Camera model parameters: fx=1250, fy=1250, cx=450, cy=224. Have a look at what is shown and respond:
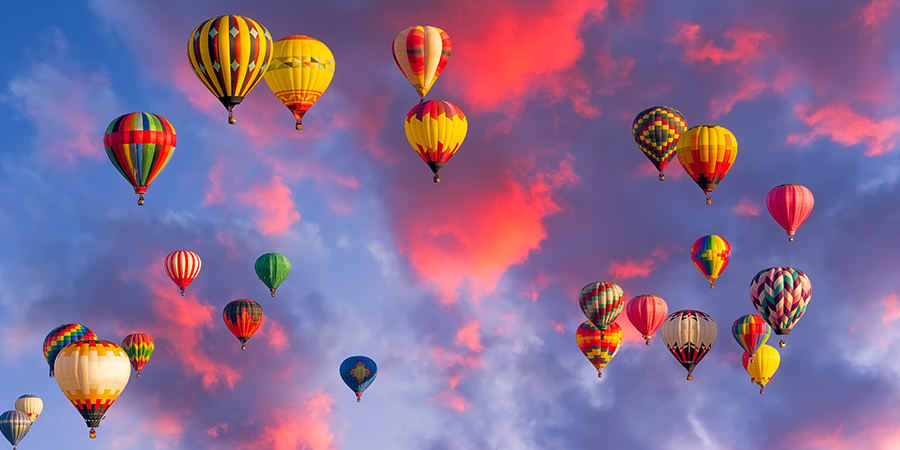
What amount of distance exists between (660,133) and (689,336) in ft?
32.3

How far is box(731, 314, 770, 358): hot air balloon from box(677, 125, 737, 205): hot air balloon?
8520 millimetres

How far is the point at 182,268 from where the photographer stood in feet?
218

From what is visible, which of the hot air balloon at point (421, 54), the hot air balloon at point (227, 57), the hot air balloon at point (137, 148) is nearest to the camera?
the hot air balloon at point (227, 57)

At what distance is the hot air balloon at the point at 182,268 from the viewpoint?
6619cm

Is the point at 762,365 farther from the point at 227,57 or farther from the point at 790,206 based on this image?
the point at 227,57

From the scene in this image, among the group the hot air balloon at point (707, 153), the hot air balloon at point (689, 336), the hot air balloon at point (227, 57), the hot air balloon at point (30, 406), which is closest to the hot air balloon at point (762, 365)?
the hot air balloon at point (689, 336)

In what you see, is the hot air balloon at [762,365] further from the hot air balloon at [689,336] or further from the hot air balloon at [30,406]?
the hot air balloon at [30,406]

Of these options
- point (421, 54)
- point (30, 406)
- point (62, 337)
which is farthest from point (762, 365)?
point (30, 406)

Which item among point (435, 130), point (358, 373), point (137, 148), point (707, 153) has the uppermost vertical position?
point (707, 153)

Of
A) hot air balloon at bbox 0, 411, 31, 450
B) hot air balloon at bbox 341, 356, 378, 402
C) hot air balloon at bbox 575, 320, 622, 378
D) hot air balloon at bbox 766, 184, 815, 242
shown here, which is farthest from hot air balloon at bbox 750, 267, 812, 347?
hot air balloon at bbox 0, 411, 31, 450

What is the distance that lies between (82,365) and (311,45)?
16360 millimetres

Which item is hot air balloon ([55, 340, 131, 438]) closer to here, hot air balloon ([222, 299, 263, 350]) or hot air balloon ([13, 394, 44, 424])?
hot air balloon ([222, 299, 263, 350])

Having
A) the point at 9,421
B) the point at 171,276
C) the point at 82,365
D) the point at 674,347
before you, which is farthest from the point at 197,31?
the point at 9,421

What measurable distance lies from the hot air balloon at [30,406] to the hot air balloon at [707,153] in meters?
41.0
